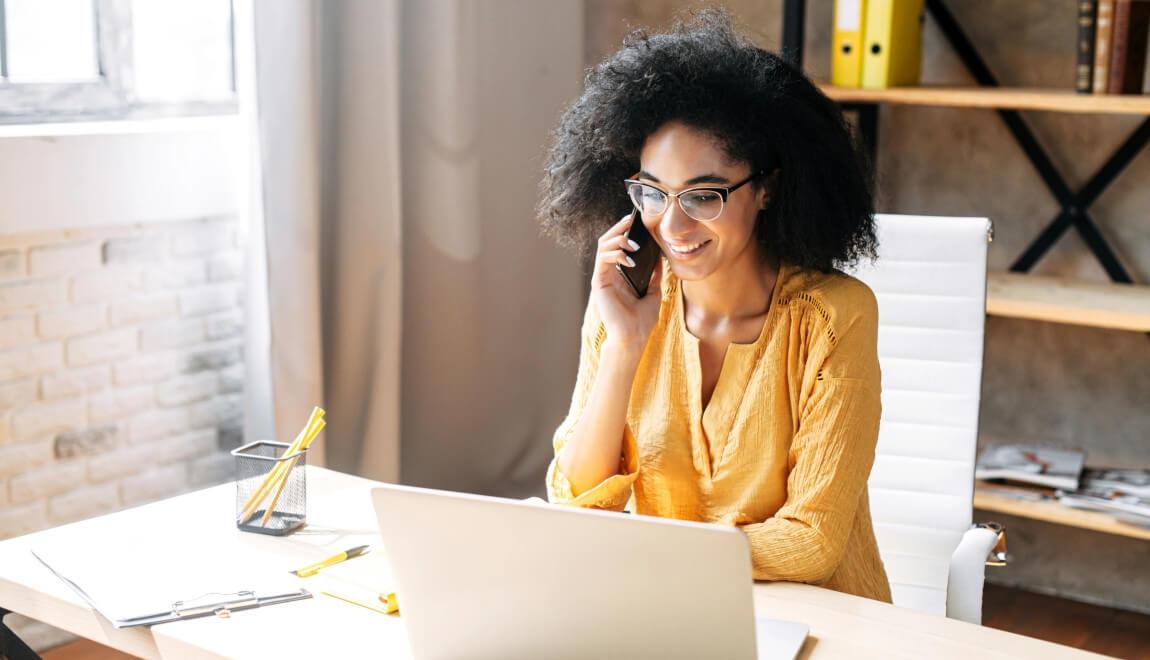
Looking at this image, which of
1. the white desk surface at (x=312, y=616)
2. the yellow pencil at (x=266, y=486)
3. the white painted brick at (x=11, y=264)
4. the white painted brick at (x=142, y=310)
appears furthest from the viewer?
the white painted brick at (x=142, y=310)

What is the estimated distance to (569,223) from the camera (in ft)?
5.94

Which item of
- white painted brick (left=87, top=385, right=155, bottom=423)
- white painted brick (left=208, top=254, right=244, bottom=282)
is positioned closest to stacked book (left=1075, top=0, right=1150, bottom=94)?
white painted brick (left=208, top=254, right=244, bottom=282)

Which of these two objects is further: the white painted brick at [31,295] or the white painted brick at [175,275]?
the white painted brick at [175,275]

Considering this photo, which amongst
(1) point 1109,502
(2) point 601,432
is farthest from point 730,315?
(1) point 1109,502

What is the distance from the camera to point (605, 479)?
1.56 meters

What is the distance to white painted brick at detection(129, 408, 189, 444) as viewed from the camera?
8.17ft

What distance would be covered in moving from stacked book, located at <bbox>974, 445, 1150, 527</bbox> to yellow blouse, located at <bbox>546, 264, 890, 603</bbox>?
1.14 metres

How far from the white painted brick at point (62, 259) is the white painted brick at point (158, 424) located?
33 cm

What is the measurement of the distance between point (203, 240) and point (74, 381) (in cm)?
40

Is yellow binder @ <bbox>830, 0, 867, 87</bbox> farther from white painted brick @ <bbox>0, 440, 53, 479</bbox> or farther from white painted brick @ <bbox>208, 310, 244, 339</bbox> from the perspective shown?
white painted brick @ <bbox>0, 440, 53, 479</bbox>

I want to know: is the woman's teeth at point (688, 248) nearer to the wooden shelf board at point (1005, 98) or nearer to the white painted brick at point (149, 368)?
the wooden shelf board at point (1005, 98)

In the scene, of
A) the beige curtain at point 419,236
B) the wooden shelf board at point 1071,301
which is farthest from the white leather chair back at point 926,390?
the beige curtain at point 419,236

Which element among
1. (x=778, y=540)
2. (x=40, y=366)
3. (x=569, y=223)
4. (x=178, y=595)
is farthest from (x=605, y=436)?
(x=40, y=366)

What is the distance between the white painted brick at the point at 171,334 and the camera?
98.0 inches
